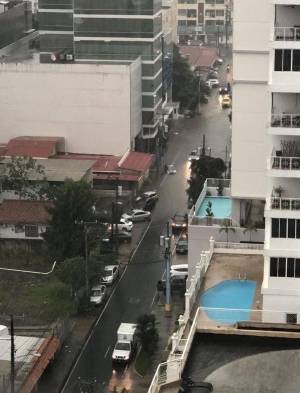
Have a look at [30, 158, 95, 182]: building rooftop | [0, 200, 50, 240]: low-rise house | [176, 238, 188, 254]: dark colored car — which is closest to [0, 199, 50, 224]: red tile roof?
[0, 200, 50, 240]: low-rise house

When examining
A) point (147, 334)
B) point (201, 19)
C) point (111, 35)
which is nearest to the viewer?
point (147, 334)

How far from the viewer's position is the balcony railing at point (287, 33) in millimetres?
13094

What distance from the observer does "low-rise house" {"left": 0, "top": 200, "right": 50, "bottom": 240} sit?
77.1ft

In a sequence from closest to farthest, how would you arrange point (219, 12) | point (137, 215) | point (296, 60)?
1. point (296, 60)
2. point (137, 215)
3. point (219, 12)

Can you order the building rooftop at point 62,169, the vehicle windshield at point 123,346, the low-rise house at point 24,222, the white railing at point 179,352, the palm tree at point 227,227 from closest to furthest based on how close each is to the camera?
the white railing at point 179,352 < the vehicle windshield at point 123,346 < the palm tree at point 227,227 < the low-rise house at point 24,222 < the building rooftop at point 62,169

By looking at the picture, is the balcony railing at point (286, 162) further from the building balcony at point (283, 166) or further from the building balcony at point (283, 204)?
the building balcony at point (283, 204)

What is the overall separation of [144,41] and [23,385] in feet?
56.7

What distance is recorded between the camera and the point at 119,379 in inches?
668

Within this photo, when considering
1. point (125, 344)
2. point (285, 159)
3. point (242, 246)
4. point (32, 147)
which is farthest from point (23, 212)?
point (285, 159)

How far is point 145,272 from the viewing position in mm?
22141

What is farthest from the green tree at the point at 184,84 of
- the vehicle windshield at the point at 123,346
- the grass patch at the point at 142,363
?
the grass patch at the point at 142,363

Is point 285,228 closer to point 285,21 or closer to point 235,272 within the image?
point 235,272

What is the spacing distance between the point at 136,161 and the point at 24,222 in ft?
21.3

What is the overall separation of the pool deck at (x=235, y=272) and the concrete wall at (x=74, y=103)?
14.8 metres
